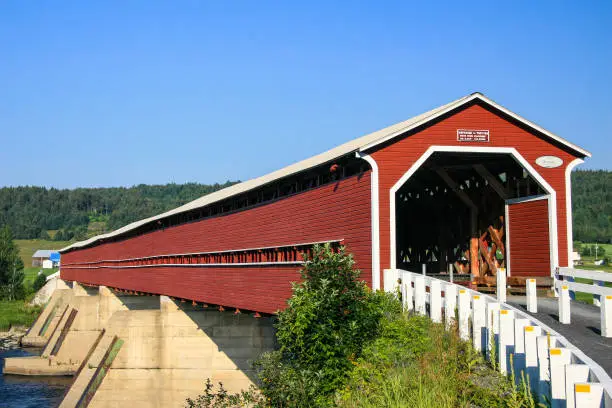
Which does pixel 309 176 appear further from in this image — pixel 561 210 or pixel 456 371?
pixel 456 371

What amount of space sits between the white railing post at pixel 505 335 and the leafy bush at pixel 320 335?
337cm

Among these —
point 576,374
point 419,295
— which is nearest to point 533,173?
point 419,295

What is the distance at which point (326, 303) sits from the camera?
1357 cm

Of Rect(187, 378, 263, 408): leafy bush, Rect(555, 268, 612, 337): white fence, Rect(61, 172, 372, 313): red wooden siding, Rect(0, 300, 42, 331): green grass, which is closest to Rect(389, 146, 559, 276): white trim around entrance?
Rect(61, 172, 372, 313): red wooden siding

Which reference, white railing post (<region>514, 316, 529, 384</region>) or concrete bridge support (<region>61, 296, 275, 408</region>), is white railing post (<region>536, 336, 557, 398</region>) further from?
concrete bridge support (<region>61, 296, 275, 408</region>)

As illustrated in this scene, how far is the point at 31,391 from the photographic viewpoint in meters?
44.0

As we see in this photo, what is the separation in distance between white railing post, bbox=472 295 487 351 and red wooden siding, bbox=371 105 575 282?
564 centimetres

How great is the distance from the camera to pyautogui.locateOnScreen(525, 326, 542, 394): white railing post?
9.14 m

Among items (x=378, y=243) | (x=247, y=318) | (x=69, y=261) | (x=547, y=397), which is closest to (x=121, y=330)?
(x=247, y=318)

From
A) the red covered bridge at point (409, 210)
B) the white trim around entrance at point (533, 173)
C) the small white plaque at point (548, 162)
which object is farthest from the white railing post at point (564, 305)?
the small white plaque at point (548, 162)

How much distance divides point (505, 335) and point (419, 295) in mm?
3898

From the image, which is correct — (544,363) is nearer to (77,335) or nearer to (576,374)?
(576,374)

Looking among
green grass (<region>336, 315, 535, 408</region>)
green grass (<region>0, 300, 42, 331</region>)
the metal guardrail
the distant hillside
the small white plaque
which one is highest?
the distant hillside

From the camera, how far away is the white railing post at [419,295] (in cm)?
1373
